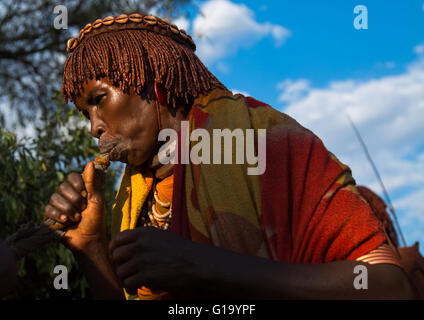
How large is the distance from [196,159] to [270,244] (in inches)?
20.1

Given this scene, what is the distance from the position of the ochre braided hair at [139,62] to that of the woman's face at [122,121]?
0.04 m

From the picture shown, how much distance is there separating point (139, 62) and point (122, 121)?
0.29 metres

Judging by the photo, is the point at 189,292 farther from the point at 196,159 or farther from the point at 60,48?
the point at 60,48

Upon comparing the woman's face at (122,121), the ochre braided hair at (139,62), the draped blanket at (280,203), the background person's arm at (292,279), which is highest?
the ochre braided hair at (139,62)

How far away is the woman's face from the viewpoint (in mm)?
2242

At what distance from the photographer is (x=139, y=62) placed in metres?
2.22

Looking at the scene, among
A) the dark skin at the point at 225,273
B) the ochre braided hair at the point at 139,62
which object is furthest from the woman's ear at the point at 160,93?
the dark skin at the point at 225,273

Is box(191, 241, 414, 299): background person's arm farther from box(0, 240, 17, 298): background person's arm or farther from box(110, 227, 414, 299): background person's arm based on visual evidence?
box(0, 240, 17, 298): background person's arm

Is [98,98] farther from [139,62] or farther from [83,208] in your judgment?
[83,208]

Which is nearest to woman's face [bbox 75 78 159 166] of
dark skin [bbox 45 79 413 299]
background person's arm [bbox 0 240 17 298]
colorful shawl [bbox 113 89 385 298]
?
colorful shawl [bbox 113 89 385 298]

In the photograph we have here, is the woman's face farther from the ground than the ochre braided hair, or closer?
A: closer

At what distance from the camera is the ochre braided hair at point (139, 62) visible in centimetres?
222

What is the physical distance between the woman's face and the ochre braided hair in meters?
0.04

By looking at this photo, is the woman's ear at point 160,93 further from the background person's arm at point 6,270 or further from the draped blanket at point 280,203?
the background person's arm at point 6,270
